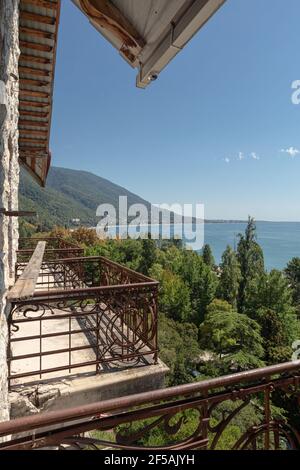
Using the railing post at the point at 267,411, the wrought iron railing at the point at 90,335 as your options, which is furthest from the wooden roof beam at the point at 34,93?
the railing post at the point at 267,411

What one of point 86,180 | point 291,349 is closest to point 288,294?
point 291,349

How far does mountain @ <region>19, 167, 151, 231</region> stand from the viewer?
66406 mm

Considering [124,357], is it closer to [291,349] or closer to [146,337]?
[146,337]

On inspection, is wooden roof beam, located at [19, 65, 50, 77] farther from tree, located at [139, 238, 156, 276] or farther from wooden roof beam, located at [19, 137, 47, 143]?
tree, located at [139, 238, 156, 276]

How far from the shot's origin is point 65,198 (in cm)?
11694

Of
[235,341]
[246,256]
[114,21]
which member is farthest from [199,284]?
[114,21]

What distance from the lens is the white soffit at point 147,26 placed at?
196cm

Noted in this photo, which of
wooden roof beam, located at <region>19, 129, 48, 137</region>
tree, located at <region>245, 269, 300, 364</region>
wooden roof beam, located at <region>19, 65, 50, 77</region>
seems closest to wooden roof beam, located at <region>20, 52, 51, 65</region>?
wooden roof beam, located at <region>19, 65, 50, 77</region>

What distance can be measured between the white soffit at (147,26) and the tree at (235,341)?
1957cm

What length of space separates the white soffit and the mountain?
51.7 feet

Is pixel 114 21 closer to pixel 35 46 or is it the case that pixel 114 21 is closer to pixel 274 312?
pixel 35 46

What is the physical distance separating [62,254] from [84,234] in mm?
19831

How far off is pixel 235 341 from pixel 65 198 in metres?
107
